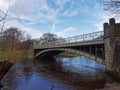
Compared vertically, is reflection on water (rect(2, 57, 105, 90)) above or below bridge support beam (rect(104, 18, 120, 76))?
below

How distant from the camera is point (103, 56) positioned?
31922 millimetres

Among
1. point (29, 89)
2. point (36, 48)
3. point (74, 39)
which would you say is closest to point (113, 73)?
point (29, 89)

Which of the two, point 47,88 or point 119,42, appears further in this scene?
point 119,42

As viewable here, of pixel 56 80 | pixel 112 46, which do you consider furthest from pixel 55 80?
pixel 112 46

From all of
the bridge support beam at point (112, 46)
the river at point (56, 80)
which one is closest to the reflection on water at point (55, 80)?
the river at point (56, 80)

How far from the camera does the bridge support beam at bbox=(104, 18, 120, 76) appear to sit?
27.2 metres

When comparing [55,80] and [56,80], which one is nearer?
[56,80]

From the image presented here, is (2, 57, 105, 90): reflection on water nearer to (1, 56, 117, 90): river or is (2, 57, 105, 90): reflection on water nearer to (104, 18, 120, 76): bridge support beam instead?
(1, 56, 117, 90): river

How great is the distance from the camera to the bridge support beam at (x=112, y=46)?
2725 cm

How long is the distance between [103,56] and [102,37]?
9.32 ft

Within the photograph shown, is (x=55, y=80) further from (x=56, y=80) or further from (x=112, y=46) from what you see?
(x=112, y=46)

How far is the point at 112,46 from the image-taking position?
91.5ft

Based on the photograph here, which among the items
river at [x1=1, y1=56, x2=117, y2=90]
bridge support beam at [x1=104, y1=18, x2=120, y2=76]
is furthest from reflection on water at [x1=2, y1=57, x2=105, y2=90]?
bridge support beam at [x1=104, y1=18, x2=120, y2=76]

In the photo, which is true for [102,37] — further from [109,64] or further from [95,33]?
[109,64]
